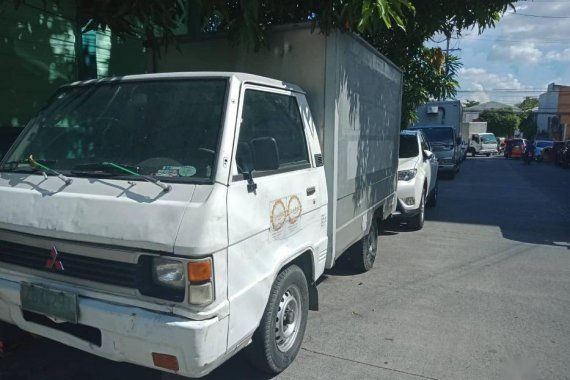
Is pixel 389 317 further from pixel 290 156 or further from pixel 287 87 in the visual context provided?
pixel 287 87

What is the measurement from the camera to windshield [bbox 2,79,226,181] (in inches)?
115

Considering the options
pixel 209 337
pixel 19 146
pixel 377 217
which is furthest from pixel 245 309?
pixel 377 217

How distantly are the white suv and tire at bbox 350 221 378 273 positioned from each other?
2.14 metres

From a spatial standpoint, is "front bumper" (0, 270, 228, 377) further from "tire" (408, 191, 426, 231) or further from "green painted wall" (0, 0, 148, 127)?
"tire" (408, 191, 426, 231)

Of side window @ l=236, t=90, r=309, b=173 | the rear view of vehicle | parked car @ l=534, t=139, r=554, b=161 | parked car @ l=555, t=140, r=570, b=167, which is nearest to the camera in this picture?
side window @ l=236, t=90, r=309, b=173

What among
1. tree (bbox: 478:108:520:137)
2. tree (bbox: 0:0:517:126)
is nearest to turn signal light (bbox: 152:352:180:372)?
tree (bbox: 0:0:517:126)

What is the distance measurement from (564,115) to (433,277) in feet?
190

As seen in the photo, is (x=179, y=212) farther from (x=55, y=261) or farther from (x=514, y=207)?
(x=514, y=207)

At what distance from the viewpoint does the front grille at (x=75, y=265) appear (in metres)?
2.59

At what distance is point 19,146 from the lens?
11.3ft

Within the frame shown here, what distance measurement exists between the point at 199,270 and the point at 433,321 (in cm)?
285

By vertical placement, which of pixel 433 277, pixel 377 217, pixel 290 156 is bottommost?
pixel 433 277

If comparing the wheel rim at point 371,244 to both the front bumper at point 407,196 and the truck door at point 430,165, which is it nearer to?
the front bumper at point 407,196

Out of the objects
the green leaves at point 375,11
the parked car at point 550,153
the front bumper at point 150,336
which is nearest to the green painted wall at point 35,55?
the green leaves at point 375,11
